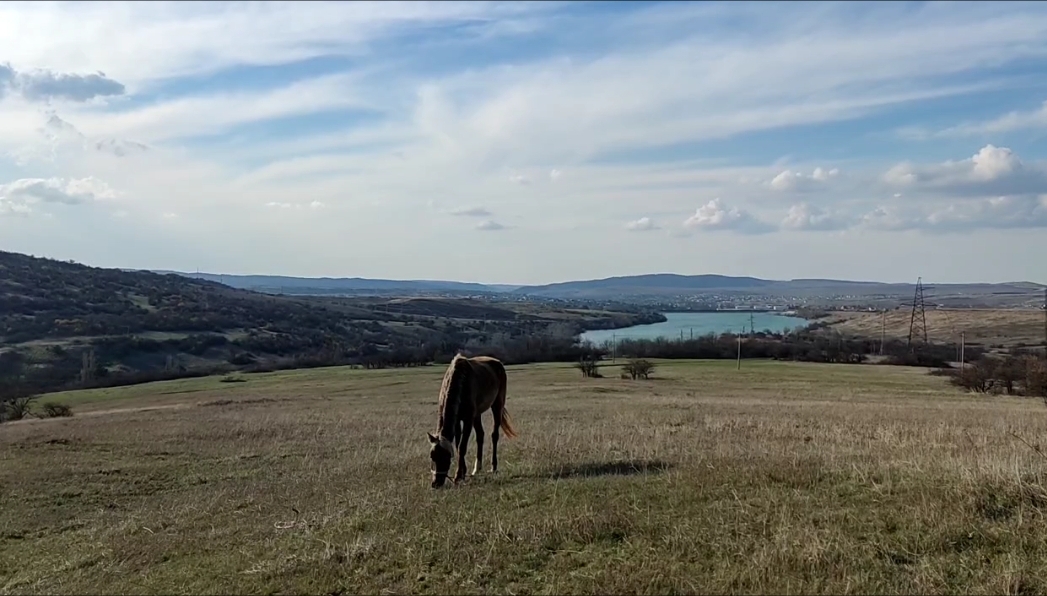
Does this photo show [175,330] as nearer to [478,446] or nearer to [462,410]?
[462,410]

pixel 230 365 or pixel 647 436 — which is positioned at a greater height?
pixel 647 436

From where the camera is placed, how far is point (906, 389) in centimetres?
5469

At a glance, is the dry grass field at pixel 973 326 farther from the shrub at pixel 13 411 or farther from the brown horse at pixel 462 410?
the shrub at pixel 13 411

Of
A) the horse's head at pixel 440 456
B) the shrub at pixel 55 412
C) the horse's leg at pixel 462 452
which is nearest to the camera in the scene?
the horse's head at pixel 440 456

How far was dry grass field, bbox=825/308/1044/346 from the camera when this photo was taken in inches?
4077

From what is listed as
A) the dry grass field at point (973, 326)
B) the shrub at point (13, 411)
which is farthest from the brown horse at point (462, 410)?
the dry grass field at point (973, 326)

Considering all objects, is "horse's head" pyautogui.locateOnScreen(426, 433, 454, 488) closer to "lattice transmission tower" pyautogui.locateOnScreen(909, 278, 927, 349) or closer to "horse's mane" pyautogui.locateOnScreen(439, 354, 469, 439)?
"horse's mane" pyautogui.locateOnScreen(439, 354, 469, 439)

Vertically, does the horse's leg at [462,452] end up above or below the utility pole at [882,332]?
above

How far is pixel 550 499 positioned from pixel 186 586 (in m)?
4.34

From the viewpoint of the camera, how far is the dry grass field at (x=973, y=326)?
103562mm

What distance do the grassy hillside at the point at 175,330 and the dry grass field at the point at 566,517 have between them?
226ft

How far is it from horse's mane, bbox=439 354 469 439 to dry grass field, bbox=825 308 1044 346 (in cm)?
9503

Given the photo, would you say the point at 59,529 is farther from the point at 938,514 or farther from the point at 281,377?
the point at 281,377

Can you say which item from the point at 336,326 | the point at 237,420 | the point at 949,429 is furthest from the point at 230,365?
the point at 949,429
